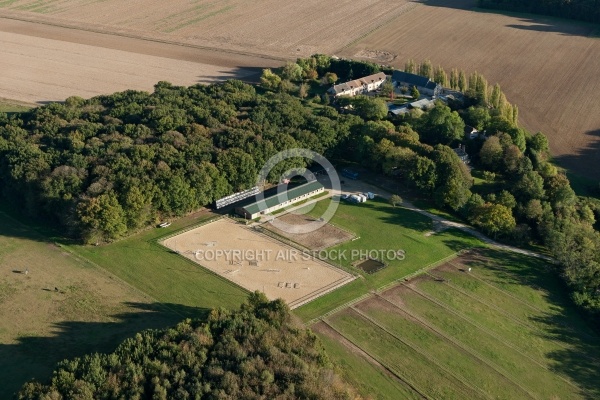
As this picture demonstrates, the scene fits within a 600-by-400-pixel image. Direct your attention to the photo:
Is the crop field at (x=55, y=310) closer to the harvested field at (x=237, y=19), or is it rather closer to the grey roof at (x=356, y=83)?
the grey roof at (x=356, y=83)

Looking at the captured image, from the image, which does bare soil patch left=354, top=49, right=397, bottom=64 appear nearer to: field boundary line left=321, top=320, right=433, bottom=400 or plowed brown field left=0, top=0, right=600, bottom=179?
plowed brown field left=0, top=0, right=600, bottom=179

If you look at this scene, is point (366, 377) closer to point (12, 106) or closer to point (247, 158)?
point (247, 158)

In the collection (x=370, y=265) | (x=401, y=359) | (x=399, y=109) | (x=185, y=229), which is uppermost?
(x=399, y=109)

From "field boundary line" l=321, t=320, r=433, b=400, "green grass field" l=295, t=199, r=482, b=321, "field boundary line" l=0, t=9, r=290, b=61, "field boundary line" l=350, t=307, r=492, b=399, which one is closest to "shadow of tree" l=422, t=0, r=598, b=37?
"field boundary line" l=0, t=9, r=290, b=61

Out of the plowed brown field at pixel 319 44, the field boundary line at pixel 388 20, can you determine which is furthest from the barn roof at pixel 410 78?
the field boundary line at pixel 388 20

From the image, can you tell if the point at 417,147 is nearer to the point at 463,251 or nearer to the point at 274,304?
the point at 463,251

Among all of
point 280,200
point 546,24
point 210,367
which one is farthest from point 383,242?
point 546,24
